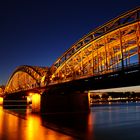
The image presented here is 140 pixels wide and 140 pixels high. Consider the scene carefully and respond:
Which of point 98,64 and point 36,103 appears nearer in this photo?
point 98,64

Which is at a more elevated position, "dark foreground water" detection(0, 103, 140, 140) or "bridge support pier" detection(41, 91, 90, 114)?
"bridge support pier" detection(41, 91, 90, 114)

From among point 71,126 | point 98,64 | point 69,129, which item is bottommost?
point 71,126

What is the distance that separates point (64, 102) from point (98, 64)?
20.7m

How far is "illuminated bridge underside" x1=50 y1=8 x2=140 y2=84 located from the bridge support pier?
15.9 ft

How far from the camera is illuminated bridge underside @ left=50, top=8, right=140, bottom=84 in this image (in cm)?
4258

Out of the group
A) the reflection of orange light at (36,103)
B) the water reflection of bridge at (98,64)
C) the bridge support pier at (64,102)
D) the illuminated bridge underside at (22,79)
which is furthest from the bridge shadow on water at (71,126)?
the illuminated bridge underside at (22,79)

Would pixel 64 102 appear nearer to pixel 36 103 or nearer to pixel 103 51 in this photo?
pixel 36 103

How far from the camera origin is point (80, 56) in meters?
59.8

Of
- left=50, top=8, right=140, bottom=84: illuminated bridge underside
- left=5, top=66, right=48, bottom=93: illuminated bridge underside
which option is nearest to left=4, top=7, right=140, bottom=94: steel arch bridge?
left=50, top=8, right=140, bottom=84: illuminated bridge underside

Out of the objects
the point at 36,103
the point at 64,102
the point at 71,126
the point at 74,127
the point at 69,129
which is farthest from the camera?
the point at 64,102

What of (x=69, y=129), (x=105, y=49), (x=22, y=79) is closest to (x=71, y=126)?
(x=69, y=129)

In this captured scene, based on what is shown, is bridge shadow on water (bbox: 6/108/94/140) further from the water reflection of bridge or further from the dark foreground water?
the water reflection of bridge

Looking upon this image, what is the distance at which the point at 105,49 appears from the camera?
1914 inches

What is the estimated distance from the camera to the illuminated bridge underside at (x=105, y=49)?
1677 inches
